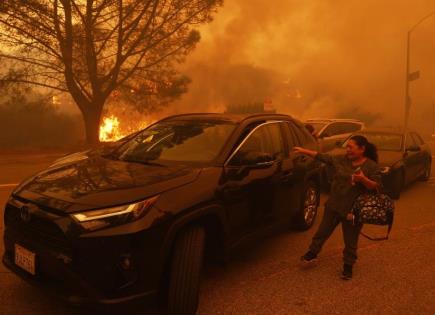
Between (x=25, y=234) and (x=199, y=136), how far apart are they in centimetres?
175

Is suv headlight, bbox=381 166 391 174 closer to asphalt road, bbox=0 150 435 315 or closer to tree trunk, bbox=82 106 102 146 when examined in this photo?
asphalt road, bbox=0 150 435 315

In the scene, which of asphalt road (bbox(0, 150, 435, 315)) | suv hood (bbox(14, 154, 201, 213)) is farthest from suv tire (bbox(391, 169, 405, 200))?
Result: suv hood (bbox(14, 154, 201, 213))

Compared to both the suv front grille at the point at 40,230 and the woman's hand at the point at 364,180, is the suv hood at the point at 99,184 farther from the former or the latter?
the woman's hand at the point at 364,180

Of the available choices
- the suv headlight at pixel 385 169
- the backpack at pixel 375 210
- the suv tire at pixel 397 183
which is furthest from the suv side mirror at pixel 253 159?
the suv tire at pixel 397 183

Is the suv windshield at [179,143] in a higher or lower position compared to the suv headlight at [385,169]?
higher


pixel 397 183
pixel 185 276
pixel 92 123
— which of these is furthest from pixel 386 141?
pixel 92 123

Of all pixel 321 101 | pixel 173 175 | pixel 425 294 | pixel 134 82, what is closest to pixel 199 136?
pixel 173 175

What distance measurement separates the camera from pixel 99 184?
2916 mm

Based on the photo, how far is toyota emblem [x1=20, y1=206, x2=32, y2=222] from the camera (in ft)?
9.24

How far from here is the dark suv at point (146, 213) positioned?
2590 mm

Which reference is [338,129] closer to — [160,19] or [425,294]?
[425,294]

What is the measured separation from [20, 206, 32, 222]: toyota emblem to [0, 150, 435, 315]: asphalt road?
71 cm

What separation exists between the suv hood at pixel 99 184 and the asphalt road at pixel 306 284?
0.71m

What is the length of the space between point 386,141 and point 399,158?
3.14ft
